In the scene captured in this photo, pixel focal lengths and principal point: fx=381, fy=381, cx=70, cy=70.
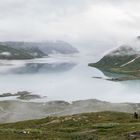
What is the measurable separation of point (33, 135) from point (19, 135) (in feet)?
5.42

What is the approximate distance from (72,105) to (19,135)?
144 m

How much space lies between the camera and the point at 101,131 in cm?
4806

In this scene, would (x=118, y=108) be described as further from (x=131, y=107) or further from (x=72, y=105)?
(x=72, y=105)

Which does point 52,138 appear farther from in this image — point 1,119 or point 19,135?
point 1,119

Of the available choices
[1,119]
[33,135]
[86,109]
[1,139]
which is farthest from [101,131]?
[86,109]

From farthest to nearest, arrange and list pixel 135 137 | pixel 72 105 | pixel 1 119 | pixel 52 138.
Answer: pixel 72 105
pixel 1 119
pixel 52 138
pixel 135 137

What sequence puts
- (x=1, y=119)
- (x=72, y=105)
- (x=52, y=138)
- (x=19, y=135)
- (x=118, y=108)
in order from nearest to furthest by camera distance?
(x=52, y=138) < (x=19, y=135) < (x=1, y=119) < (x=118, y=108) < (x=72, y=105)

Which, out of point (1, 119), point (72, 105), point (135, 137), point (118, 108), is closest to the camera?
point (135, 137)

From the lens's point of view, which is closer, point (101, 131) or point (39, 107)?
point (101, 131)

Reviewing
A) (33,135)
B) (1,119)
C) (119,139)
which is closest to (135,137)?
Answer: (119,139)

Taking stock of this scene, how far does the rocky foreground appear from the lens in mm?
166250

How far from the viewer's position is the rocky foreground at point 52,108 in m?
166

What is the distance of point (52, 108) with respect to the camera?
593ft

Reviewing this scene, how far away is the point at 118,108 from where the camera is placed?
175 metres
